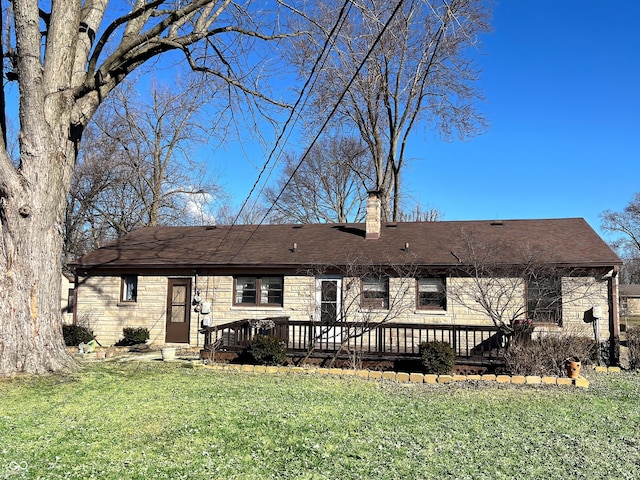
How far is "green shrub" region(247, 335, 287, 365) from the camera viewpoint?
33.7 ft

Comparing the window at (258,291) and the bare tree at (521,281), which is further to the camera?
the window at (258,291)

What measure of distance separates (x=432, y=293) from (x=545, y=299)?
2975mm

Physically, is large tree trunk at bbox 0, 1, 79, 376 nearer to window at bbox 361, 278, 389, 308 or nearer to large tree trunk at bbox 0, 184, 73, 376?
large tree trunk at bbox 0, 184, 73, 376

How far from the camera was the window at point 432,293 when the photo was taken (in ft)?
45.1

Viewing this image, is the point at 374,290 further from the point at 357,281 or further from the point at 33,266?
the point at 33,266

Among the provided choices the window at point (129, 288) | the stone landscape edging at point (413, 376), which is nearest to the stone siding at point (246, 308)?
the window at point (129, 288)

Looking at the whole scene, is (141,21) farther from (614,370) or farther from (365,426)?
(614,370)

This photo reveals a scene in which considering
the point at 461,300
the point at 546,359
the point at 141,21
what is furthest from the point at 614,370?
the point at 141,21

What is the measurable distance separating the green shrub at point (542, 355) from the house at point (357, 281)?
1777 millimetres

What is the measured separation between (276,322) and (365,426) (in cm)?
635

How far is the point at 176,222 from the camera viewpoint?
30.3 meters

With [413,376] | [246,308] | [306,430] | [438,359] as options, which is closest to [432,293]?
[438,359]

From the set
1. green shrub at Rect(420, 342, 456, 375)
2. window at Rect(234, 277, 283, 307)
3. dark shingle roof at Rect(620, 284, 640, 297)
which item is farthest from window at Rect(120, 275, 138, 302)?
dark shingle roof at Rect(620, 284, 640, 297)

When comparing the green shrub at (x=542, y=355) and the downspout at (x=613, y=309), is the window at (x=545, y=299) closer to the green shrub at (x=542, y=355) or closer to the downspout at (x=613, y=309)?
the downspout at (x=613, y=309)
